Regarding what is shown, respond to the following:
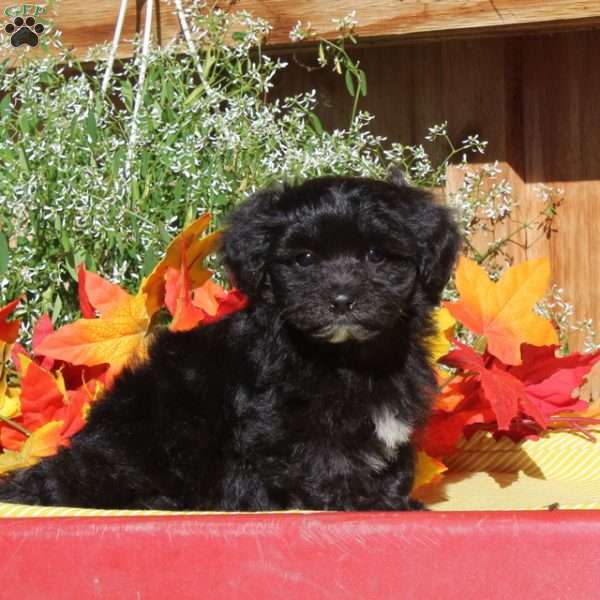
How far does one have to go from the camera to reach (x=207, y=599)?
225 cm

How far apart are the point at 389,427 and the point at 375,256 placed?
480mm

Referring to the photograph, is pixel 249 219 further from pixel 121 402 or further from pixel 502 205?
pixel 502 205

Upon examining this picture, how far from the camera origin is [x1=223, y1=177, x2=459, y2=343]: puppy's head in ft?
9.40

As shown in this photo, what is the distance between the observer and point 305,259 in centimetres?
299

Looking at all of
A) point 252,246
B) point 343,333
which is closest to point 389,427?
point 343,333

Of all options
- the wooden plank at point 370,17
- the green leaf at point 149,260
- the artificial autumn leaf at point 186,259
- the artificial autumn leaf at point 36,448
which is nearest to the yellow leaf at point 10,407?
the artificial autumn leaf at point 36,448

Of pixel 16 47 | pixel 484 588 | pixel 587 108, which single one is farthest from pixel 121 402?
pixel 587 108

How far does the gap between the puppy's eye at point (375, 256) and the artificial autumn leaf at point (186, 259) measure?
1.72ft

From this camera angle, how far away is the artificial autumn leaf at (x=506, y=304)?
3541 millimetres

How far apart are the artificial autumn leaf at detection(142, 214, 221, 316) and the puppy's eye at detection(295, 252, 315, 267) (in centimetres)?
37

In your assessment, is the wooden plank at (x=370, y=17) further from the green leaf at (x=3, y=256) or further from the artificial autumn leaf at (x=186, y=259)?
Answer: the artificial autumn leaf at (x=186, y=259)

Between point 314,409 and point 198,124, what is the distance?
1621 mm

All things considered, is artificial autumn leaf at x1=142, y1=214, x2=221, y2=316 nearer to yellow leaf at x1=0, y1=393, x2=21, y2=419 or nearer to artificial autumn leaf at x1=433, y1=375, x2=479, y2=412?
yellow leaf at x1=0, y1=393, x2=21, y2=419

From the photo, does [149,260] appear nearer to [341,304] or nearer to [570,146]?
[341,304]
